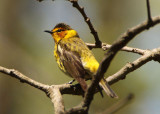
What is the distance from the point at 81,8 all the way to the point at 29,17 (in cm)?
1122

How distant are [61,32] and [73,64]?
1.89 metres

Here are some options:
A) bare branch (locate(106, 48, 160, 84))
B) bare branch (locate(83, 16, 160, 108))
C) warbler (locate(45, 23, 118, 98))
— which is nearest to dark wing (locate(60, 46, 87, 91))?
warbler (locate(45, 23, 118, 98))

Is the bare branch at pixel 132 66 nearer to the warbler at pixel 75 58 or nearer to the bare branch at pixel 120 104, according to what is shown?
the warbler at pixel 75 58

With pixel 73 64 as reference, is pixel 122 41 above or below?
below

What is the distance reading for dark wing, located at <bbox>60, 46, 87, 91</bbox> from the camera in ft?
14.4

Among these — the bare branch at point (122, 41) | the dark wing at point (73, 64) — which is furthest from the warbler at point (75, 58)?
the bare branch at point (122, 41)

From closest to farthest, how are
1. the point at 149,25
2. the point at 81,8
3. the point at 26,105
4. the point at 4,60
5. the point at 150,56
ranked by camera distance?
the point at 149,25 → the point at 81,8 → the point at 150,56 → the point at 26,105 → the point at 4,60

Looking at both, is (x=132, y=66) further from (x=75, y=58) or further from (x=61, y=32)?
(x=61, y=32)

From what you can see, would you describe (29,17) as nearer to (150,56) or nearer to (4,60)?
(4,60)

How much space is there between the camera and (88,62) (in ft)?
15.7

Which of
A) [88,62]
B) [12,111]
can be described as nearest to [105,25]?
[12,111]

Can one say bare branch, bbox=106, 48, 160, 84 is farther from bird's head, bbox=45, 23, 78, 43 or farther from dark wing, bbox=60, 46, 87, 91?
bird's head, bbox=45, 23, 78, 43

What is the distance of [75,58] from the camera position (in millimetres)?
5078

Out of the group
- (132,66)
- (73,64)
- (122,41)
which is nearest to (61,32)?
(73,64)
